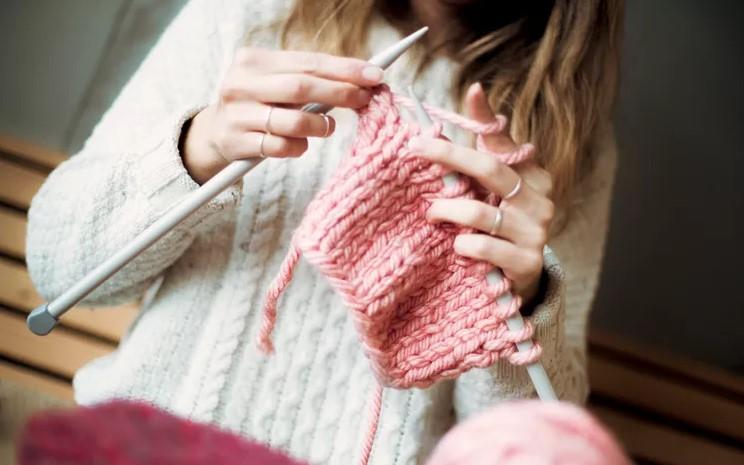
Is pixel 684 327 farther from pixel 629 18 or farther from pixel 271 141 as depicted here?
pixel 271 141

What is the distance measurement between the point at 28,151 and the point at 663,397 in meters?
0.94

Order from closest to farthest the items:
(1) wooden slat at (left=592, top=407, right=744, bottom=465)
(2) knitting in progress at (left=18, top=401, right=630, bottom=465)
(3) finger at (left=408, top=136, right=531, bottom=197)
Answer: (2) knitting in progress at (left=18, top=401, right=630, bottom=465) < (3) finger at (left=408, top=136, right=531, bottom=197) < (1) wooden slat at (left=592, top=407, right=744, bottom=465)

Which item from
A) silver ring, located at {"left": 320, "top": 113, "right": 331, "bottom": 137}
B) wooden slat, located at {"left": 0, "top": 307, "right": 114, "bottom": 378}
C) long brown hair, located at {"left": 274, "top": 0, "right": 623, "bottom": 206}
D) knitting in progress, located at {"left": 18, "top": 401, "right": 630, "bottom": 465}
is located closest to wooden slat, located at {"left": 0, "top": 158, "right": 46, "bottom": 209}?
wooden slat, located at {"left": 0, "top": 307, "right": 114, "bottom": 378}

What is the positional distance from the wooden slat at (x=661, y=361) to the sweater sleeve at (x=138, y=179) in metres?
0.70

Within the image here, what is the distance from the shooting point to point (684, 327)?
110cm

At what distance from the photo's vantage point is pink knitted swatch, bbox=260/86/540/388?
42 cm

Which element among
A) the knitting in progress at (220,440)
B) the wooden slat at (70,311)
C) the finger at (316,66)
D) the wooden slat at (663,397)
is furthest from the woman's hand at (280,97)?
the wooden slat at (663,397)

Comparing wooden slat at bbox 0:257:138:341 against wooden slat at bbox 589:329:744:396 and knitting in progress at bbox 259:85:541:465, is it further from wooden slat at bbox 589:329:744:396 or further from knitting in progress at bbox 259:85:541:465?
wooden slat at bbox 589:329:744:396

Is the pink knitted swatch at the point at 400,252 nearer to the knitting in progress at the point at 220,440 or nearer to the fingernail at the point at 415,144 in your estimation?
the fingernail at the point at 415,144

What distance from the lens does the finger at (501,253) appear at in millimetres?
421

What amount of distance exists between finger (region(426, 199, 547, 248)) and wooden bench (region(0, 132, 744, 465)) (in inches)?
23.0

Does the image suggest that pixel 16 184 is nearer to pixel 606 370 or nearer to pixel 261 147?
pixel 261 147

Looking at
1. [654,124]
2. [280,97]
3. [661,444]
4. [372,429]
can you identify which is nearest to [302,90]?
[280,97]

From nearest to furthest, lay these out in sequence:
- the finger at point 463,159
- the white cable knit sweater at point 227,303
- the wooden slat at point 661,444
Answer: the finger at point 463,159, the white cable knit sweater at point 227,303, the wooden slat at point 661,444
